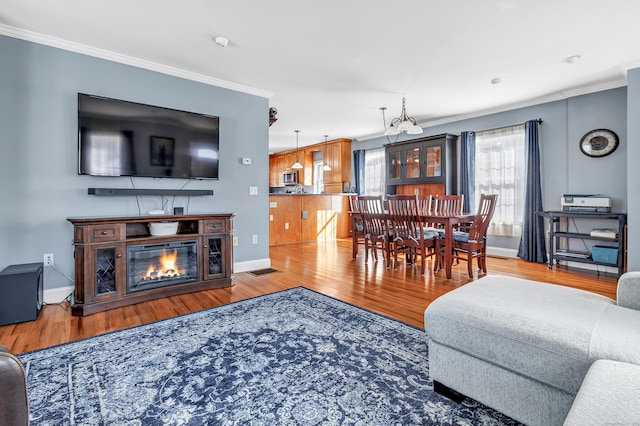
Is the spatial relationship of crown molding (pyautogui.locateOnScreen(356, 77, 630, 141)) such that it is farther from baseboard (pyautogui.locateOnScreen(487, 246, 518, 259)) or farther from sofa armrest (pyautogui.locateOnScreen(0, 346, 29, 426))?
sofa armrest (pyautogui.locateOnScreen(0, 346, 29, 426))

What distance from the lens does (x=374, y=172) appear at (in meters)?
7.48

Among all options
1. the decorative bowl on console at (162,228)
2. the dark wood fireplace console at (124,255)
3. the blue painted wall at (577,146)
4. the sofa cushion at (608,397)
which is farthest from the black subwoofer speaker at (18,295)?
the blue painted wall at (577,146)

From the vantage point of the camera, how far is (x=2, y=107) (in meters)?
2.64

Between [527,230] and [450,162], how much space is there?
66.9 inches

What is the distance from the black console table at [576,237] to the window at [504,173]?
0.58 m

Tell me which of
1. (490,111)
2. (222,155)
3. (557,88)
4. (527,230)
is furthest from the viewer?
(490,111)

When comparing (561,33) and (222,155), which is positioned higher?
(561,33)

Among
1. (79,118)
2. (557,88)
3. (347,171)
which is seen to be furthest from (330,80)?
(347,171)

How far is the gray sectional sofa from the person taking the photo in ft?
3.40

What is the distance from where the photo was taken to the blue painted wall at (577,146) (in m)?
3.96

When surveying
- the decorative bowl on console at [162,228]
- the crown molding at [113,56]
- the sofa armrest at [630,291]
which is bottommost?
the sofa armrest at [630,291]

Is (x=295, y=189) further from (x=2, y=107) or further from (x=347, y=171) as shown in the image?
(x=2, y=107)

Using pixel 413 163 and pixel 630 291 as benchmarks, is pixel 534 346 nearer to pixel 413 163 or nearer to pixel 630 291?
pixel 630 291

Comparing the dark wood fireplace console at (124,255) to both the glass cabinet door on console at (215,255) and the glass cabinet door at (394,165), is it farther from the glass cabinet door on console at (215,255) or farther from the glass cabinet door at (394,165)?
the glass cabinet door at (394,165)
